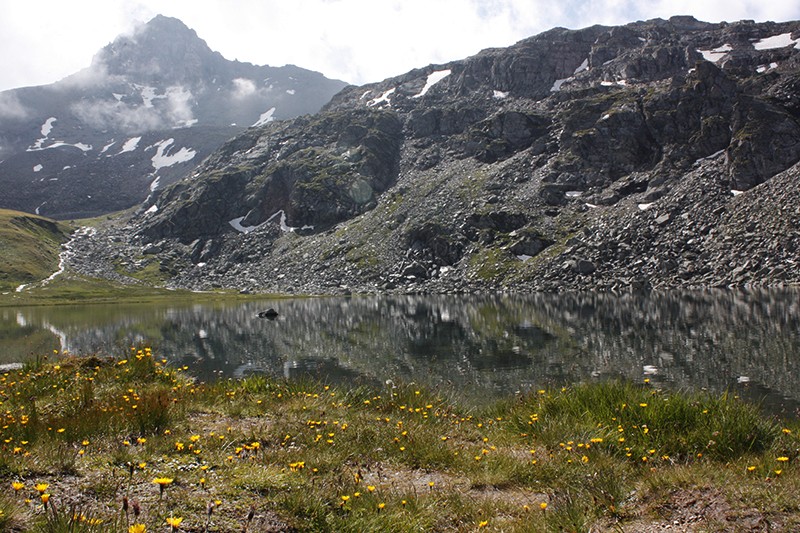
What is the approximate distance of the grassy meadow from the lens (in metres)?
5.96

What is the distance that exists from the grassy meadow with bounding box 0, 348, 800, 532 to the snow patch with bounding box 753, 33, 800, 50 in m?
203

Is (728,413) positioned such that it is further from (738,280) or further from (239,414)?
(738,280)

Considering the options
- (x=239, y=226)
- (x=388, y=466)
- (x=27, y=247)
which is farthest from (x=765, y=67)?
(x=27, y=247)

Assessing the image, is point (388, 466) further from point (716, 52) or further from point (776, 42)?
point (776, 42)

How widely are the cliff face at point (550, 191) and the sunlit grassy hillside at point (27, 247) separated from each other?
1870 cm

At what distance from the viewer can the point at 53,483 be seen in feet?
21.9

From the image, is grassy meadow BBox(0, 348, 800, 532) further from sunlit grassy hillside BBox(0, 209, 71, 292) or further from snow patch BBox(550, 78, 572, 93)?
snow patch BBox(550, 78, 572, 93)

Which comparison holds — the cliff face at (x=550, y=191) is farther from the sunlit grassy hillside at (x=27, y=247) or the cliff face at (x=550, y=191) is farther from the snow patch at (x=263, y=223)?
the sunlit grassy hillside at (x=27, y=247)

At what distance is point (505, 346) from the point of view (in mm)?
34094

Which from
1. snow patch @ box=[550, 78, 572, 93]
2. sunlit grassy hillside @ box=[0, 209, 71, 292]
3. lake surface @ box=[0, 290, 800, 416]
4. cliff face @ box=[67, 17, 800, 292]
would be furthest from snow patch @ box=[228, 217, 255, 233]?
snow patch @ box=[550, 78, 572, 93]

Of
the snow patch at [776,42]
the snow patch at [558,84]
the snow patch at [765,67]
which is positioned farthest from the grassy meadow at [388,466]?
the snow patch at [776,42]

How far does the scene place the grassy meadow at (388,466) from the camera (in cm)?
596

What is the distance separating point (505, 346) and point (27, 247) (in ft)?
587

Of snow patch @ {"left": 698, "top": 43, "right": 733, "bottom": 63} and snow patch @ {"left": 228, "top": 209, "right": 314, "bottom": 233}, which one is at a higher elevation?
snow patch @ {"left": 698, "top": 43, "right": 733, "bottom": 63}
